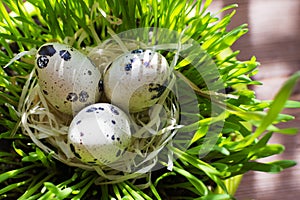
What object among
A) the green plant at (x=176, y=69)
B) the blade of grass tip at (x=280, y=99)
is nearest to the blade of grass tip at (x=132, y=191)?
the green plant at (x=176, y=69)

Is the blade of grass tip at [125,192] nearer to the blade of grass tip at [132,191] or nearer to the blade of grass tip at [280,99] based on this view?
the blade of grass tip at [132,191]

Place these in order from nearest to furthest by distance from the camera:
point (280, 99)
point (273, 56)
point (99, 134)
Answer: point (280, 99)
point (99, 134)
point (273, 56)

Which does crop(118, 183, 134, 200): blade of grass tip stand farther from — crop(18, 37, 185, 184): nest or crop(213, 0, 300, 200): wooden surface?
crop(213, 0, 300, 200): wooden surface

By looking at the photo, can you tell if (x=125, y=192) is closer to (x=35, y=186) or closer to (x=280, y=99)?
(x=35, y=186)

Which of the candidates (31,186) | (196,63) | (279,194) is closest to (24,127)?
(31,186)

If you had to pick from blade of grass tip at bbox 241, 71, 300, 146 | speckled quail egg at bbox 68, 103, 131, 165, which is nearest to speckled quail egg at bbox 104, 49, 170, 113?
speckled quail egg at bbox 68, 103, 131, 165

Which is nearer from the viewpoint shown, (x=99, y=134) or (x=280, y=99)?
(x=280, y=99)

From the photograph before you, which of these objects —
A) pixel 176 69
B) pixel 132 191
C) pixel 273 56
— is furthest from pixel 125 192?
pixel 273 56
